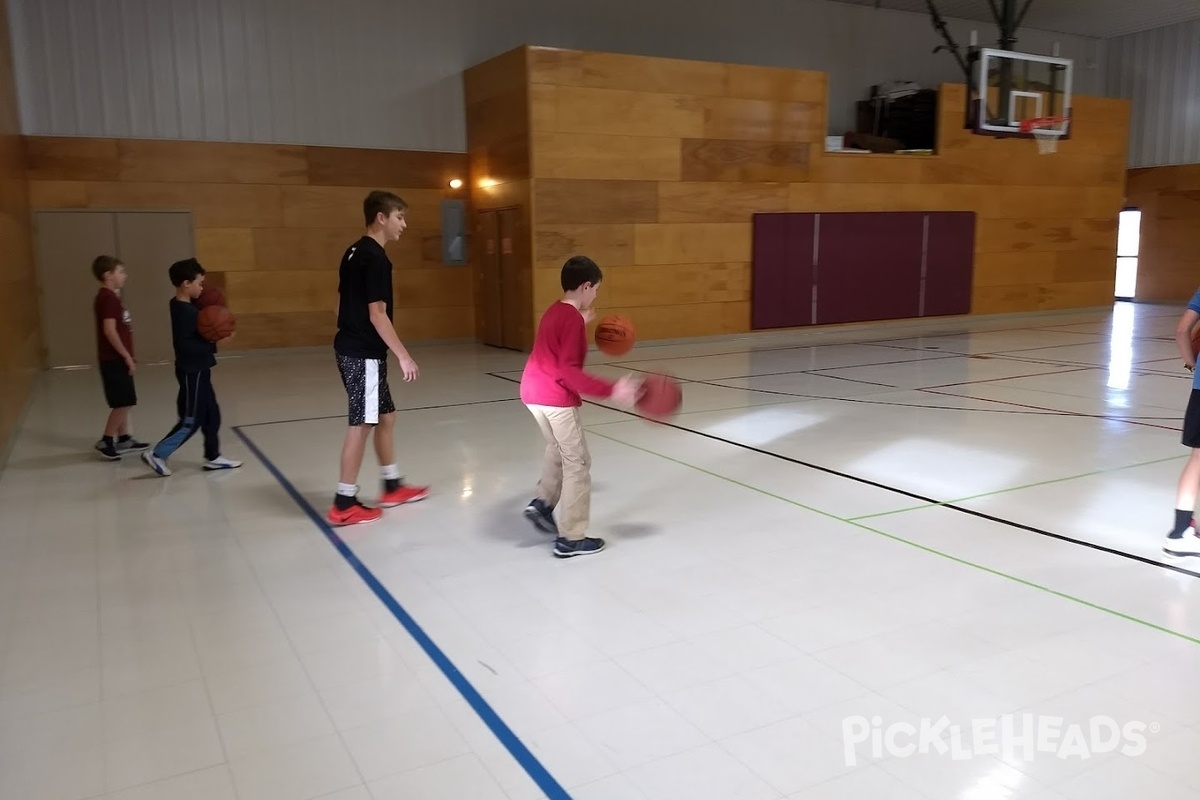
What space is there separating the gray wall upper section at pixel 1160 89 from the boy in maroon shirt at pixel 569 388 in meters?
19.5

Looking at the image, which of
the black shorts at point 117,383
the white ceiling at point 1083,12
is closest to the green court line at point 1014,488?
the black shorts at point 117,383

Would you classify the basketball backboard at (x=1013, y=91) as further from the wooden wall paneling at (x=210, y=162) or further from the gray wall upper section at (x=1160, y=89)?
the wooden wall paneling at (x=210, y=162)

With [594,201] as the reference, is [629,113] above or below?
→ above

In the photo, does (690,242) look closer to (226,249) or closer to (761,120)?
(761,120)

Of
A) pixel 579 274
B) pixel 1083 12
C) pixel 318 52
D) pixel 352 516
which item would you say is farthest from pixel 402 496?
pixel 1083 12

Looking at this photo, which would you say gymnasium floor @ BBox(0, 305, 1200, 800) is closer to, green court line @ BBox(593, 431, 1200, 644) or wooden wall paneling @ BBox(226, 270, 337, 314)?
green court line @ BBox(593, 431, 1200, 644)

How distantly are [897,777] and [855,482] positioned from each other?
Answer: 3153 mm

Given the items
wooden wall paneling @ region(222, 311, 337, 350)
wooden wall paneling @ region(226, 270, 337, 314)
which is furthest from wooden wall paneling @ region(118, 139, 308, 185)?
wooden wall paneling @ region(222, 311, 337, 350)

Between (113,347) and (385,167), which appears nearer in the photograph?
(113,347)

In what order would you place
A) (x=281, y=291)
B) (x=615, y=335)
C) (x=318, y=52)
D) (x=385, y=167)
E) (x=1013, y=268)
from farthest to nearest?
(x=1013, y=268)
(x=385, y=167)
(x=281, y=291)
(x=318, y=52)
(x=615, y=335)

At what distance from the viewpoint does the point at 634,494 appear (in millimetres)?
5328

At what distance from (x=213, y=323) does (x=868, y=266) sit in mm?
11150

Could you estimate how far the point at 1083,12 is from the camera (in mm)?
17391

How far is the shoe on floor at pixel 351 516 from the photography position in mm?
4766
